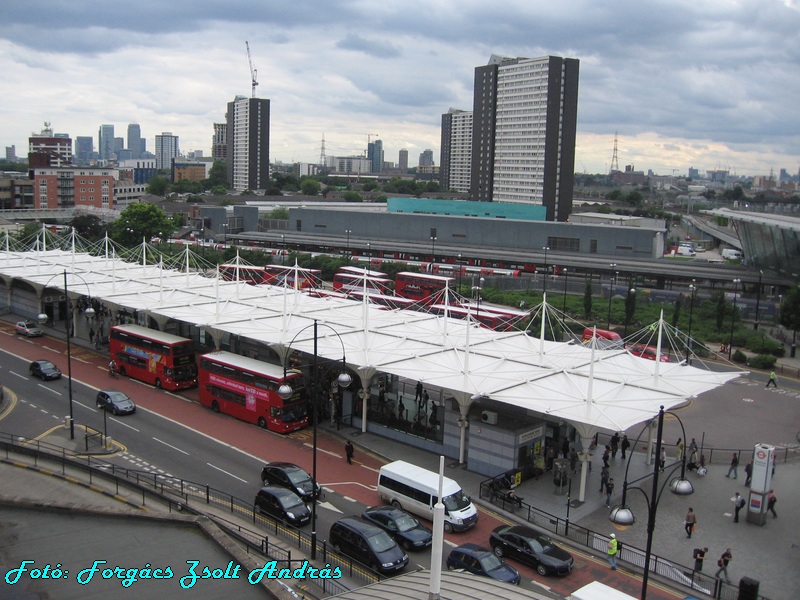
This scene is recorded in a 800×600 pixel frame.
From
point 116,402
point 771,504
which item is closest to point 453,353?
point 771,504

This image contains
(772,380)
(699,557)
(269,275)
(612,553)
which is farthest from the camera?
(269,275)

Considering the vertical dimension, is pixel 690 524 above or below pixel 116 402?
below

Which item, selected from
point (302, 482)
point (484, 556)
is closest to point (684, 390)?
point (484, 556)

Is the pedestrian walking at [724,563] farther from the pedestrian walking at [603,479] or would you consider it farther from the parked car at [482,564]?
the pedestrian walking at [603,479]

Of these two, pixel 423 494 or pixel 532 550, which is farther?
pixel 423 494

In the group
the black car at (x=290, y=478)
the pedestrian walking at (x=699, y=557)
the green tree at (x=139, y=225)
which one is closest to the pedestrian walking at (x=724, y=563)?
the pedestrian walking at (x=699, y=557)

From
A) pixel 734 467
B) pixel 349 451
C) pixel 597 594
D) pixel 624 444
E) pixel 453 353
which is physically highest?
pixel 453 353

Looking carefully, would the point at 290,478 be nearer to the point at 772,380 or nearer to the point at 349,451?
the point at 349,451

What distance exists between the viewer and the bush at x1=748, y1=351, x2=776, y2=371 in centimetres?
4575

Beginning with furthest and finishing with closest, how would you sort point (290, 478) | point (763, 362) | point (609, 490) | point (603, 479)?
1. point (763, 362)
2. point (603, 479)
3. point (609, 490)
4. point (290, 478)

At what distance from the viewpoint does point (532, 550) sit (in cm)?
1969

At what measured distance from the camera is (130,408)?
Answer: 3244cm

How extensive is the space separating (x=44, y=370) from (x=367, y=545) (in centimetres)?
2592

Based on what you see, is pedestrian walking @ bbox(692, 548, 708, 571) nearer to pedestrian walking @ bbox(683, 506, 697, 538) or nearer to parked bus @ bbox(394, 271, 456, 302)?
pedestrian walking @ bbox(683, 506, 697, 538)
